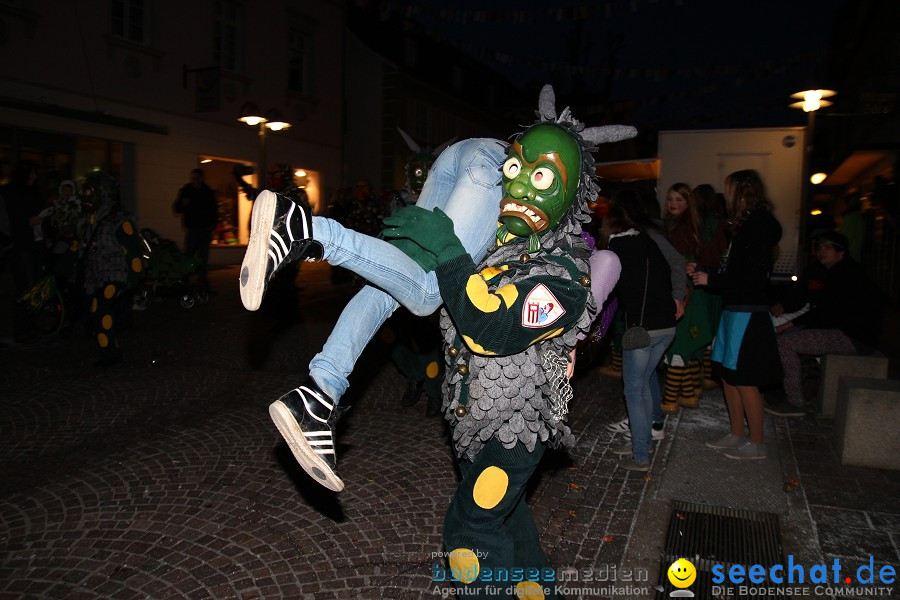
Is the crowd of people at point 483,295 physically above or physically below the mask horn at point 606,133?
below

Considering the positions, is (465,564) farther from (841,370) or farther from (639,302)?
(841,370)

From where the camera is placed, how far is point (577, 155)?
243 centimetres

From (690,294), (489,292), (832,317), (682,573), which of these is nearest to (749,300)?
(690,294)

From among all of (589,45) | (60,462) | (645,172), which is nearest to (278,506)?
(60,462)

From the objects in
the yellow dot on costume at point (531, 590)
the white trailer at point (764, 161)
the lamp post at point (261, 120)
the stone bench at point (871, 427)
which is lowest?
the yellow dot on costume at point (531, 590)

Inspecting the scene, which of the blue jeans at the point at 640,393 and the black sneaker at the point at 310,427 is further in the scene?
the blue jeans at the point at 640,393

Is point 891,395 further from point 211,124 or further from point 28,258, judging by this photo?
point 211,124

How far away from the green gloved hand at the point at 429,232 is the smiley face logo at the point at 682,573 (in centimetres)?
223

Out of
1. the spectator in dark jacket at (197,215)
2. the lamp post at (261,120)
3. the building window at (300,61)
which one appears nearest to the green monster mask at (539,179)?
the spectator in dark jacket at (197,215)

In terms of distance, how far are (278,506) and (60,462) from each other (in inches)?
71.3

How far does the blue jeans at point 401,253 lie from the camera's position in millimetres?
2199

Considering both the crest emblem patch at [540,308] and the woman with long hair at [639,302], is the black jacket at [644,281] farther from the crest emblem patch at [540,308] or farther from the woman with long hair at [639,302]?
the crest emblem patch at [540,308]

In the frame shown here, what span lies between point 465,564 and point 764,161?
30.7ft

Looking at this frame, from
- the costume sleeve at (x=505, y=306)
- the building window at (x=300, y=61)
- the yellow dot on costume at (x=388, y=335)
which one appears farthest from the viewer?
the building window at (x=300, y=61)
